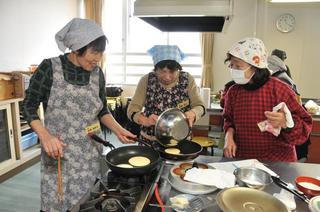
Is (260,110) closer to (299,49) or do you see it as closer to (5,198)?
(5,198)

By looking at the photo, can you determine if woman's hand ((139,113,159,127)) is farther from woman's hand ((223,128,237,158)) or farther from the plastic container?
the plastic container

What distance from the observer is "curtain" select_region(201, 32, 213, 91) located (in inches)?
199

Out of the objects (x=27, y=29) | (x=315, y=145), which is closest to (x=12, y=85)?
(x=27, y=29)

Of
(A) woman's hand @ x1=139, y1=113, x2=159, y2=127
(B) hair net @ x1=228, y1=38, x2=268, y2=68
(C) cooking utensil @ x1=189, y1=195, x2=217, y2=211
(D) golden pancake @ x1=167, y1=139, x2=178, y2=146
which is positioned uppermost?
(B) hair net @ x1=228, y1=38, x2=268, y2=68

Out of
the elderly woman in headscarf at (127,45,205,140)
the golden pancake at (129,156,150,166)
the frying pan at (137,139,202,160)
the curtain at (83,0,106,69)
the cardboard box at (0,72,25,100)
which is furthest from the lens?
the curtain at (83,0,106,69)

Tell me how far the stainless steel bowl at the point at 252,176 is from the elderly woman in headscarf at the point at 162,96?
606 millimetres

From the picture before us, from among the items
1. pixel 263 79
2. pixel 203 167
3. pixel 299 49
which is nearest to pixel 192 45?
pixel 299 49

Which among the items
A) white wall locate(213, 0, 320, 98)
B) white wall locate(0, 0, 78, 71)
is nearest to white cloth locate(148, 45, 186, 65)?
white wall locate(0, 0, 78, 71)

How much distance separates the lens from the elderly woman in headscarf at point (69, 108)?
1.34 m

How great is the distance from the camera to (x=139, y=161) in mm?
1293

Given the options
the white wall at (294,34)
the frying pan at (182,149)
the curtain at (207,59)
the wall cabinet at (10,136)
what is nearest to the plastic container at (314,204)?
the frying pan at (182,149)

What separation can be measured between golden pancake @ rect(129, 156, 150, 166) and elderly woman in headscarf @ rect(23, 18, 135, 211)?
0.50 feet

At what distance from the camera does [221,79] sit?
17.3 ft

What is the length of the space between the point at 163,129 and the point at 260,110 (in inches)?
22.6
